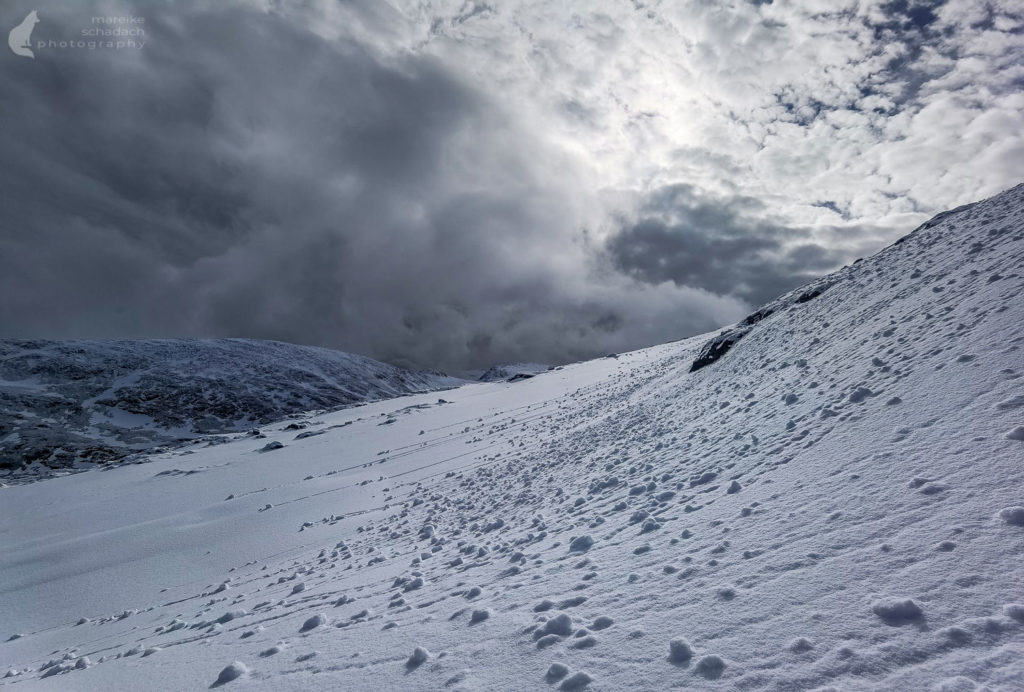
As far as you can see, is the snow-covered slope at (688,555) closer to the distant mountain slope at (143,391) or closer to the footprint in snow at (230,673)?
the footprint in snow at (230,673)

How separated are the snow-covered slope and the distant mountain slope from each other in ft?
245

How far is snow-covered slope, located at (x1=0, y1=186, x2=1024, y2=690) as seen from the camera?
338 cm

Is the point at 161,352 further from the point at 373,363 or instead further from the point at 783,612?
the point at 783,612

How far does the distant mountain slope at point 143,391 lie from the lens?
79.1 metres

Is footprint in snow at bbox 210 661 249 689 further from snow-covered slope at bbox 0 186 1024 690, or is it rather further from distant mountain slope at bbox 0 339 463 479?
distant mountain slope at bbox 0 339 463 479

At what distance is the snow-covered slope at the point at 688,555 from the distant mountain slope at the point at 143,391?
2941 inches

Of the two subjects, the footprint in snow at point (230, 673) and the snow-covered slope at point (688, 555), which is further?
the footprint in snow at point (230, 673)

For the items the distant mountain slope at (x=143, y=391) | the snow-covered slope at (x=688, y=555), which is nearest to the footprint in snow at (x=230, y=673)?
the snow-covered slope at (x=688, y=555)

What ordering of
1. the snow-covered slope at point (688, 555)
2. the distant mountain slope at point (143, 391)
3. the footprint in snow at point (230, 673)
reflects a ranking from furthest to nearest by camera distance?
the distant mountain slope at point (143, 391) < the footprint in snow at point (230, 673) < the snow-covered slope at point (688, 555)

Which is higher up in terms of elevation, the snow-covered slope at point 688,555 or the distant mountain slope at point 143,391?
the distant mountain slope at point 143,391

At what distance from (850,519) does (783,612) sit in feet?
5.07

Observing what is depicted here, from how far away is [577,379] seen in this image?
152 ft

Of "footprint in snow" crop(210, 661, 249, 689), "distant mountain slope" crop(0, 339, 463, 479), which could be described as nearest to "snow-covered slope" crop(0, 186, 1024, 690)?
"footprint in snow" crop(210, 661, 249, 689)

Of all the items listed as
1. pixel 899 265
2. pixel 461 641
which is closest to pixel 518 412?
pixel 899 265
